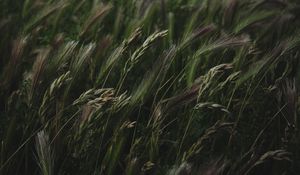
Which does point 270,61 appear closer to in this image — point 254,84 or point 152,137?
point 254,84

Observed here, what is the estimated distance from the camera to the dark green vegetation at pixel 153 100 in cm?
156

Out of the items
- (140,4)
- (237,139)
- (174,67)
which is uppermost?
(140,4)

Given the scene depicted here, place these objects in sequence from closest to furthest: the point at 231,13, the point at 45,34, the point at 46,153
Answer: the point at 46,153 → the point at 231,13 → the point at 45,34

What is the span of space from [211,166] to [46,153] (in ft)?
1.31

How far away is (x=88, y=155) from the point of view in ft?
5.21

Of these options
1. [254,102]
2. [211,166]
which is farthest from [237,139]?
[211,166]

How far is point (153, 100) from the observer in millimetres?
1873

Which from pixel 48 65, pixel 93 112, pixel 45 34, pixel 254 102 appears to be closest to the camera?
pixel 93 112

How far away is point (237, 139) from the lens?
1.75 meters

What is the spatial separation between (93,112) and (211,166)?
0.34 m

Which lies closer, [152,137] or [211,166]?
[211,166]

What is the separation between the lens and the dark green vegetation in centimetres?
156

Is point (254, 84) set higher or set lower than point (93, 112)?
lower

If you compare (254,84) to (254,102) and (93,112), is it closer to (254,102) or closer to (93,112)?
(254,102)
